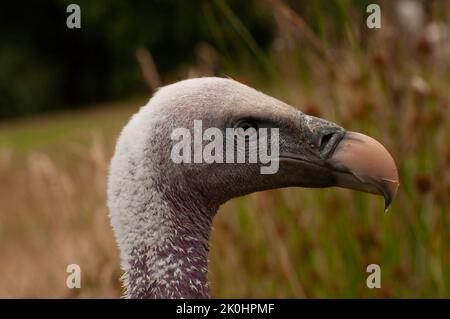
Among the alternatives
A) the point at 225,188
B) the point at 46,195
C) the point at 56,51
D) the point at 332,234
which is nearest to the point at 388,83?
the point at 332,234

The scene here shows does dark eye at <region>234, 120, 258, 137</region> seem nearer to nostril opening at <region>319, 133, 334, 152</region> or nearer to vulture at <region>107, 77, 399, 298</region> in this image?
vulture at <region>107, 77, 399, 298</region>

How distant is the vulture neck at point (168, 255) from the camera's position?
1.78 m

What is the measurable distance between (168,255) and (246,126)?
32 centimetres

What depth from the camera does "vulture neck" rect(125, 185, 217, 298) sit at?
1.78m

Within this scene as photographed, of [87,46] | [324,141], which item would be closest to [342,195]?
[324,141]

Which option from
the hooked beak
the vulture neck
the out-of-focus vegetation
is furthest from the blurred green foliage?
the hooked beak

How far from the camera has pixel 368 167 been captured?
1.65 metres

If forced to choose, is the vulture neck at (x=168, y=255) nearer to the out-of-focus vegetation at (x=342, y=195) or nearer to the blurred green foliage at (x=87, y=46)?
the out-of-focus vegetation at (x=342, y=195)

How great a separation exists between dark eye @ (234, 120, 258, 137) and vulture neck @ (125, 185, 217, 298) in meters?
0.19

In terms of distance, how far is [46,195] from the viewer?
4.57 m

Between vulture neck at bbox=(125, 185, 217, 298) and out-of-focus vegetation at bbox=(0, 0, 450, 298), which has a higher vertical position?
out-of-focus vegetation at bbox=(0, 0, 450, 298)

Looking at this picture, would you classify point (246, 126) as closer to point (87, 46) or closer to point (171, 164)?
point (171, 164)

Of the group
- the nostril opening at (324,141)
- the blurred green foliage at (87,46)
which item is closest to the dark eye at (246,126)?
the nostril opening at (324,141)
